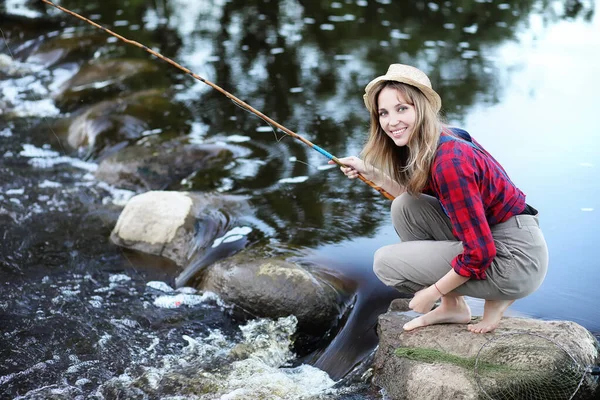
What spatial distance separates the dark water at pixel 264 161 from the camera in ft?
13.4

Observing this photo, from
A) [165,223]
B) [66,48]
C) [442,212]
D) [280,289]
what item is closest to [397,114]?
[442,212]

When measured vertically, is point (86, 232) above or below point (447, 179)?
below

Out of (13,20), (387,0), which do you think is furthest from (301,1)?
(13,20)

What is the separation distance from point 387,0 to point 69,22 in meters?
4.87

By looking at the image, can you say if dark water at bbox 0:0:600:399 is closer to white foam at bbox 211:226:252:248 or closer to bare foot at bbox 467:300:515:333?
white foam at bbox 211:226:252:248

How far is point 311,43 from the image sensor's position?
9.48 m

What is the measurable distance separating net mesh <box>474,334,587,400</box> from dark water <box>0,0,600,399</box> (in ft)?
2.25

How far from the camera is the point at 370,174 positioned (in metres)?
3.54

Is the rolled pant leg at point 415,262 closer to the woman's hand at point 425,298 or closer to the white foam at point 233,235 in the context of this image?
the woman's hand at point 425,298

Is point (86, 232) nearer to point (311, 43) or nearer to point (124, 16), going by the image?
point (311, 43)

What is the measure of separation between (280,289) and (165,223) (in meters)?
1.32

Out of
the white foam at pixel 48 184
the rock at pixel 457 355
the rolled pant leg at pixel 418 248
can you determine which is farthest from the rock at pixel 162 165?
the rock at pixel 457 355

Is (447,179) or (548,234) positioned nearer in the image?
(447,179)

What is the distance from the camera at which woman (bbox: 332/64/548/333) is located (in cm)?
306
